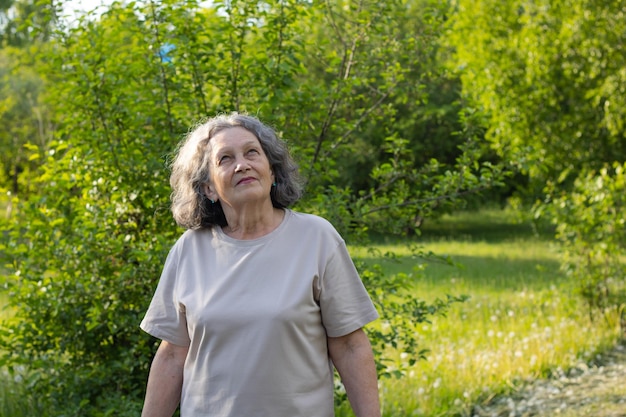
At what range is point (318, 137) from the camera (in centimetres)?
470

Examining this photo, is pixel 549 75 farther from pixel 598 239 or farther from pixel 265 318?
pixel 265 318

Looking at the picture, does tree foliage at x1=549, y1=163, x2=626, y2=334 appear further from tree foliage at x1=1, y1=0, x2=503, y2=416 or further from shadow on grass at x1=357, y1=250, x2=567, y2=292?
tree foliage at x1=1, y1=0, x2=503, y2=416

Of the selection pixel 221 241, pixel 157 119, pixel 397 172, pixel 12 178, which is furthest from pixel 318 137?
pixel 12 178

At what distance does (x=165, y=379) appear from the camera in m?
2.50

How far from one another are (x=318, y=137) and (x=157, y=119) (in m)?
0.88

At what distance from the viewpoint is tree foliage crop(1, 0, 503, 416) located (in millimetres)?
4246

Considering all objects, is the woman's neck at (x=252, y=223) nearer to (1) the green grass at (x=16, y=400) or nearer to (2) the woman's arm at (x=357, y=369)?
(2) the woman's arm at (x=357, y=369)

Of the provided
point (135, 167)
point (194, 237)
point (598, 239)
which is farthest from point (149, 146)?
point (598, 239)

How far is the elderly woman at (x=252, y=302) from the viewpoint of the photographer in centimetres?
229

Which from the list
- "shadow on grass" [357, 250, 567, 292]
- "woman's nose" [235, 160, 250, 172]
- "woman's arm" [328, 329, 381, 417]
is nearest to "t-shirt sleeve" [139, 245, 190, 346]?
"woman's nose" [235, 160, 250, 172]

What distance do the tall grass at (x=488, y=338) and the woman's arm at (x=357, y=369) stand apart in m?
1.98

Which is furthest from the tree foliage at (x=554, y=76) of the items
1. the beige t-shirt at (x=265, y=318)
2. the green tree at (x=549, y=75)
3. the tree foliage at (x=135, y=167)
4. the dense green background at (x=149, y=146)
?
the beige t-shirt at (x=265, y=318)

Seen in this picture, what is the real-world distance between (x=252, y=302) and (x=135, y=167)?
222cm

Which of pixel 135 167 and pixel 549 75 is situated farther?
pixel 549 75
